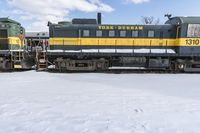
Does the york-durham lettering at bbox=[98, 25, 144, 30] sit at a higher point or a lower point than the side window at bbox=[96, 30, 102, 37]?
higher

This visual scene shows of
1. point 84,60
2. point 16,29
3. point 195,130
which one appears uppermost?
point 16,29

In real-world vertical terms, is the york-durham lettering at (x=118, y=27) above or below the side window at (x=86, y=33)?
above

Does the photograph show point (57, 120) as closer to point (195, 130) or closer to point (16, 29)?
point (195, 130)

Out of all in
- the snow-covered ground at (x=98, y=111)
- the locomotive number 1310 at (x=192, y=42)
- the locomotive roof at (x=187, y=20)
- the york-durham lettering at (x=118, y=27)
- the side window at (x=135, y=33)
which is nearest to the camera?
the snow-covered ground at (x=98, y=111)

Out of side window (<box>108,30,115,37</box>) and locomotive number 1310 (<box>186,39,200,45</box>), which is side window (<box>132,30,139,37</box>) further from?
locomotive number 1310 (<box>186,39,200,45</box>)

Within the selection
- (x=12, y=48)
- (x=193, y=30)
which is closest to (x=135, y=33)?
(x=193, y=30)

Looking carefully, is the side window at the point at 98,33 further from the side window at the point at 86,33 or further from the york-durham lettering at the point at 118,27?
the side window at the point at 86,33

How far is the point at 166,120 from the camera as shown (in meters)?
5.07

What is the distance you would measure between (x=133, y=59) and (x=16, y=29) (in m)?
8.25

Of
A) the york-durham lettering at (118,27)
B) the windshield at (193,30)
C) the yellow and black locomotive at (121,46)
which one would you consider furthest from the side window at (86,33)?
the windshield at (193,30)

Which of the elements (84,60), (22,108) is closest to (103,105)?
(22,108)

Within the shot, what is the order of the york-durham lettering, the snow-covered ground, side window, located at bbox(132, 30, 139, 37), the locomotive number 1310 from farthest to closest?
side window, located at bbox(132, 30, 139, 37) < the york-durham lettering < the locomotive number 1310 < the snow-covered ground

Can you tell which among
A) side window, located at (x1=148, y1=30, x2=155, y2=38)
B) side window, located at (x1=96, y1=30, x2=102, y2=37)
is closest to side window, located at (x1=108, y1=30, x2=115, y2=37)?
side window, located at (x1=96, y1=30, x2=102, y2=37)

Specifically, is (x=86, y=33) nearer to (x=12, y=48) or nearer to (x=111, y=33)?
(x=111, y=33)
